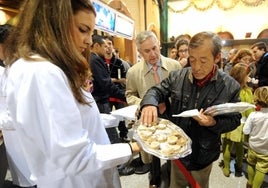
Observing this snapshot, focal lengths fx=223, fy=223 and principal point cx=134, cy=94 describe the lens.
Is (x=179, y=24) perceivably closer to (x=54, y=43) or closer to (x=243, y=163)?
(x=243, y=163)

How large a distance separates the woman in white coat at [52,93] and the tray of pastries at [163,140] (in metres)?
0.16

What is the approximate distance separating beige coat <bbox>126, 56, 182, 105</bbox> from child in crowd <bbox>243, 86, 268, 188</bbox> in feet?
2.94

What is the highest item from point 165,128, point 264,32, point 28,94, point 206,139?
point 264,32

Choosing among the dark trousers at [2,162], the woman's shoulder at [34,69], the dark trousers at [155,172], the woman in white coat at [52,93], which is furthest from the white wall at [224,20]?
the woman's shoulder at [34,69]

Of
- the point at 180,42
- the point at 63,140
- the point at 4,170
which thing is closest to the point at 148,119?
the point at 63,140

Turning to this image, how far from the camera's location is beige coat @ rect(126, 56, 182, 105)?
87.7 inches

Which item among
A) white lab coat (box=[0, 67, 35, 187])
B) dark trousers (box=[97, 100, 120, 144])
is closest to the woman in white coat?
→ white lab coat (box=[0, 67, 35, 187])

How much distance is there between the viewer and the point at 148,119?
1221 mm

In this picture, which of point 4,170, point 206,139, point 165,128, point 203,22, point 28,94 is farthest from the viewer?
point 203,22

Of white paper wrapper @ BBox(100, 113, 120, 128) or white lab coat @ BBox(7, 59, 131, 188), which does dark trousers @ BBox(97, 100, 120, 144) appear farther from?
white lab coat @ BBox(7, 59, 131, 188)

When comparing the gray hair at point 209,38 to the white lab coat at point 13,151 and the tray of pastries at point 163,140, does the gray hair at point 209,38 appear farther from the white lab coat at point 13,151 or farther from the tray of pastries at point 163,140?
the white lab coat at point 13,151

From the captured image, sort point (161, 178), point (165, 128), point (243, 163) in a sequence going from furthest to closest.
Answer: point (243, 163) < point (161, 178) < point (165, 128)

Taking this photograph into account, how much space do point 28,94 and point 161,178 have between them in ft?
7.50

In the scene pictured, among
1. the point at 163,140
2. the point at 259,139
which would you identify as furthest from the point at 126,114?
the point at 259,139
